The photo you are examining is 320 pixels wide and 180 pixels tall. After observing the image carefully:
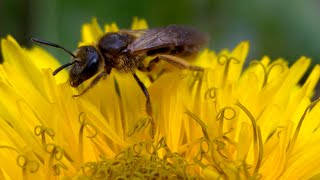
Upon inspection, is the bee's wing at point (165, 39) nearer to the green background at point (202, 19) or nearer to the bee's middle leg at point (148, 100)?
the bee's middle leg at point (148, 100)

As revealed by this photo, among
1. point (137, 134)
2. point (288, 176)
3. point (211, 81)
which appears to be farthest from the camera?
point (211, 81)

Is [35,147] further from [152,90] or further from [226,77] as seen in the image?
[226,77]

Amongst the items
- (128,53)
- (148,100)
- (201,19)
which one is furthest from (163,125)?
(201,19)

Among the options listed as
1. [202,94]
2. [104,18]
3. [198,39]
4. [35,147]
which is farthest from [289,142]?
[104,18]

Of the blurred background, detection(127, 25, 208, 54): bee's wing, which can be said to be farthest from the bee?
the blurred background

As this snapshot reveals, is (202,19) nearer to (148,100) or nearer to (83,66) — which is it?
(148,100)
